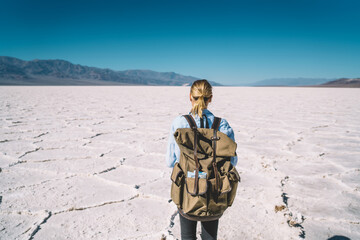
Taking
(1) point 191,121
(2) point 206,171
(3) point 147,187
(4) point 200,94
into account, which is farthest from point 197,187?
(3) point 147,187

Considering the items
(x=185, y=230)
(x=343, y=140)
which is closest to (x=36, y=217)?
(x=185, y=230)

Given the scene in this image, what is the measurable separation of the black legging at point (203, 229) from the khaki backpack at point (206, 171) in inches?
4.8

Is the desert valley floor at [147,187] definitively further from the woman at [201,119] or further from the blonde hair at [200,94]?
the blonde hair at [200,94]

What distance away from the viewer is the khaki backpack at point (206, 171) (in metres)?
0.75

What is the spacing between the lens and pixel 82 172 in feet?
6.33

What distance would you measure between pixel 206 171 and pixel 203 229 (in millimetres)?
290

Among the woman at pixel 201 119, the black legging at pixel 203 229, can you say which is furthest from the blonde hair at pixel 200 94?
the black legging at pixel 203 229

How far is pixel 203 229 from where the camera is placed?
0.91m

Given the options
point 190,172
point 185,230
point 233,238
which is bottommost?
point 233,238

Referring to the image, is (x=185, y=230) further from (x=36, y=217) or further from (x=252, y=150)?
(x=252, y=150)

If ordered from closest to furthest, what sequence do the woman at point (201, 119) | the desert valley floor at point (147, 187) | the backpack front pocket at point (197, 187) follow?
1. the backpack front pocket at point (197, 187)
2. the woman at point (201, 119)
3. the desert valley floor at point (147, 187)

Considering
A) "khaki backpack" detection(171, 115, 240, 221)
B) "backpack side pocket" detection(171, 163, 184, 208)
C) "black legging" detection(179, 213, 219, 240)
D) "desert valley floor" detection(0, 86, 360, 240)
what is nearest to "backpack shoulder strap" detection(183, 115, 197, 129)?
"khaki backpack" detection(171, 115, 240, 221)

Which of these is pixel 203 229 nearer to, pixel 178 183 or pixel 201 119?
pixel 178 183

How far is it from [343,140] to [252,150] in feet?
4.13
